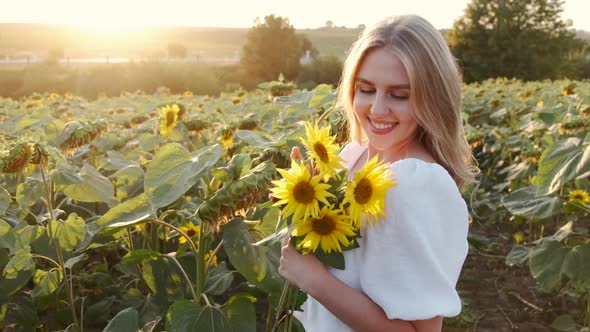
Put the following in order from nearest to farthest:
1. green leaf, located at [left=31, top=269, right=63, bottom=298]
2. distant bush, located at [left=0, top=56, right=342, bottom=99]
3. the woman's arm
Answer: the woman's arm < green leaf, located at [left=31, top=269, right=63, bottom=298] < distant bush, located at [left=0, top=56, right=342, bottom=99]

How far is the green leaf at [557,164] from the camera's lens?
2.28 meters

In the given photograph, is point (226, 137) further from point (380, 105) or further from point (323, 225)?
point (323, 225)

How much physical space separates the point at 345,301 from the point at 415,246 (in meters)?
0.20

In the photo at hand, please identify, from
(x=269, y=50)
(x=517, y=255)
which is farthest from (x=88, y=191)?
(x=269, y=50)

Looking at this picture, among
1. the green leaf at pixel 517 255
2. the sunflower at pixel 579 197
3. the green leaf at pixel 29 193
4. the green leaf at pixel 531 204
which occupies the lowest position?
the green leaf at pixel 517 255

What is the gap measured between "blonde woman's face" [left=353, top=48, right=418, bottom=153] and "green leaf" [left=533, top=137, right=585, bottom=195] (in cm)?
87

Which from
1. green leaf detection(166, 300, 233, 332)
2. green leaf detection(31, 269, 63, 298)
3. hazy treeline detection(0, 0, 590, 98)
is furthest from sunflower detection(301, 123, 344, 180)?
hazy treeline detection(0, 0, 590, 98)

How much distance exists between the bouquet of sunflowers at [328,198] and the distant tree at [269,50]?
30815 mm

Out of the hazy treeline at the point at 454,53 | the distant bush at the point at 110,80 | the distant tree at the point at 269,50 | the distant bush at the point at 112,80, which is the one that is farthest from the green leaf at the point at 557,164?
the distant tree at the point at 269,50

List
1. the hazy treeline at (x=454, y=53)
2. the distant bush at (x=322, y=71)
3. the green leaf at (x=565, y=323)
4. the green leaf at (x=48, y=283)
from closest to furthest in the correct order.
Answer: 1. the green leaf at (x=48, y=283)
2. the green leaf at (x=565, y=323)
3. the hazy treeline at (x=454, y=53)
4. the distant bush at (x=322, y=71)

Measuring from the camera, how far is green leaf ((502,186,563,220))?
2955 mm

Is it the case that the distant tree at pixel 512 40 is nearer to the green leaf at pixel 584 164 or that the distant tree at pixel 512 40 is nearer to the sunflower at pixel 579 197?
the sunflower at pixel 579 197

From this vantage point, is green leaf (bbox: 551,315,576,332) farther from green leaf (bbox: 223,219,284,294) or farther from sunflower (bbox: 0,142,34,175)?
sunflower (bbox: 0,142,34,175)

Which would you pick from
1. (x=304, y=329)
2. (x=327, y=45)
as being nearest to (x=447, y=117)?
(x=304, y=329)
